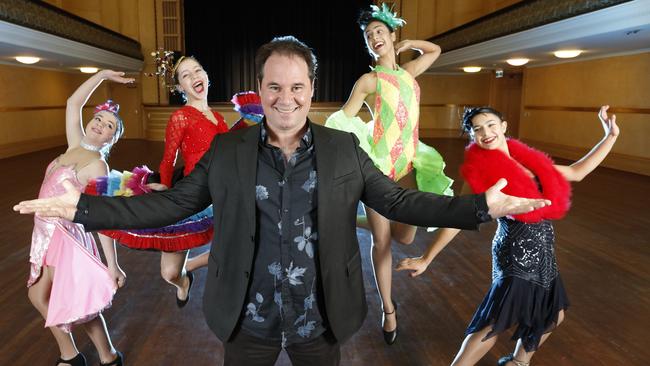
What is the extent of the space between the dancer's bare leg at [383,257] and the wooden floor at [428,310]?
19 cm

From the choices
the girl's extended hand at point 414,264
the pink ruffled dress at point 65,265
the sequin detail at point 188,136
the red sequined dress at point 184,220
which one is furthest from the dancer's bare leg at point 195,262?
the girl's extended hand at point 414,264

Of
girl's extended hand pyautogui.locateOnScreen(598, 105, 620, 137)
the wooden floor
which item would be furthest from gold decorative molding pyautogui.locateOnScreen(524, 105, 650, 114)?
girl's extended hand pyautogui.locateOnScreen(598, 105, 620, 137)

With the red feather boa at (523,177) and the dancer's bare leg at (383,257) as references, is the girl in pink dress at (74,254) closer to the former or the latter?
the dancer's bare leg at (383,257)

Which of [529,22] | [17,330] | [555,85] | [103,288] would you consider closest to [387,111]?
[103,288]

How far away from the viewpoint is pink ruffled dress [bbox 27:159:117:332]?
6.65 ft

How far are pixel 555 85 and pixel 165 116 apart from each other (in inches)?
420

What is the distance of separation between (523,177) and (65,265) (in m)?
1.91

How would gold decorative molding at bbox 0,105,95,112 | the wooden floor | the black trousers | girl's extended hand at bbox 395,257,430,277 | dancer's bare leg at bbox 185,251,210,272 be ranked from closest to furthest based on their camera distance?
the black trousers < girl's extended hand at bbox 395,257,430,277 < the wooden floor < dancer's bare leg at bbox 185,251,210,272 < gold decorative molding at bbox 0,105,95,112

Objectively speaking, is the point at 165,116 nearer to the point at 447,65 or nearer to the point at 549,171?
the point at 447,65

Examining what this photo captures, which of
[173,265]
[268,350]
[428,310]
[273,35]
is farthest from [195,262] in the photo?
[273,35]

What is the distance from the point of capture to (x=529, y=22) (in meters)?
8.00

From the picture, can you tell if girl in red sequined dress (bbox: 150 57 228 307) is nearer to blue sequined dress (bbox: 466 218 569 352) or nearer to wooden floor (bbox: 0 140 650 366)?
wooden floor (bbox: 0 140 650 366)

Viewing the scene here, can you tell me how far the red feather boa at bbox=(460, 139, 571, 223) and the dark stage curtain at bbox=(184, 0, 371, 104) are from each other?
1463 centimetres

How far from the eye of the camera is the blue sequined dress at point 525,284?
6.51ft
